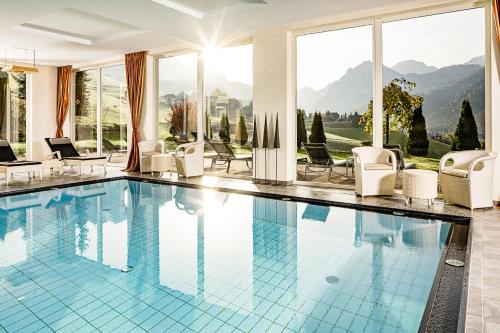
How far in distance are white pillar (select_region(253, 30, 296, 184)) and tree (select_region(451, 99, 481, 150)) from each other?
10.1ft

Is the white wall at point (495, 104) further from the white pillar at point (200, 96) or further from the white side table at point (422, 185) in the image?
the white pillar at point (200, 96)

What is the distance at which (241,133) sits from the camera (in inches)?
357

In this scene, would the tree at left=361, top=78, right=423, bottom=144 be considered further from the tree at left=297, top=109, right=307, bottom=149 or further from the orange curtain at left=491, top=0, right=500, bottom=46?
the tree at left=297, top=109, right=307, bottom=149

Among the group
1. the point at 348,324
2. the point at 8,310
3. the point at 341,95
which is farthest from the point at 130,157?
the point at 348,324

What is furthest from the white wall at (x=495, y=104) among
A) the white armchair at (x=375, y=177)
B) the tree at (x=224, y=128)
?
the tree at (x=224, y=128)

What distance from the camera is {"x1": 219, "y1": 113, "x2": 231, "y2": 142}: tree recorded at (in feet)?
30.5

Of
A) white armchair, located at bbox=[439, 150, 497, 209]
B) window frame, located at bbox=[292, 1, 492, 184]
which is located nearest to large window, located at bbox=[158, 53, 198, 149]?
window frame, located at bbox=[292, 1, 492, 184]

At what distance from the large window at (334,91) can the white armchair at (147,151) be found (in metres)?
3.91

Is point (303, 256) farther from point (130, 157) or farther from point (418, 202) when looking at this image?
point (130, 157)

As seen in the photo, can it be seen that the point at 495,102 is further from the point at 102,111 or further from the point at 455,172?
the point at 102,111

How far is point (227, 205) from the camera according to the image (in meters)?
6.24

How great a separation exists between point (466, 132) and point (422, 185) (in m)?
1.49

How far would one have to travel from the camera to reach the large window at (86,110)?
12.4m

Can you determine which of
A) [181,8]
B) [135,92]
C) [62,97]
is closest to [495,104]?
[181,8]
